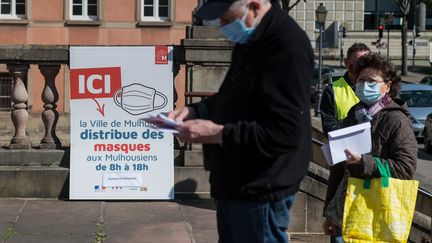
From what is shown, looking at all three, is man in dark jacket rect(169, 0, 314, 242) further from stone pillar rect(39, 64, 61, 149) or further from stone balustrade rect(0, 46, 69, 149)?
stone pillar rect(39, 64, 61, 149)

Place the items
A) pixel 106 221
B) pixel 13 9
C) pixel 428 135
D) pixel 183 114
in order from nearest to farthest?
pixel 183 114
pixel 106 221
pixel 428 135
pixel 13 9

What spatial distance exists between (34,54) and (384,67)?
4585mm

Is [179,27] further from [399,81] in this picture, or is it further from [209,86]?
[399,81]

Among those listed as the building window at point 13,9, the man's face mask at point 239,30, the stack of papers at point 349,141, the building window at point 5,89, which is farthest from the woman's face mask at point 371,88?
the building window at point 13,9

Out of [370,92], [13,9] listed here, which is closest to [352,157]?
[370,92]

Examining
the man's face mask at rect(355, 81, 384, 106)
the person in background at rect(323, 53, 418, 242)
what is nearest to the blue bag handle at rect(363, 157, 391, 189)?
the person in background at rect(323, 53, 418, 242)

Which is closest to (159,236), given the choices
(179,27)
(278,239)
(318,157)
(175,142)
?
(175,142)

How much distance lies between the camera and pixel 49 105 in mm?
8594

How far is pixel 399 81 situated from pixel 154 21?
19722 millimetres

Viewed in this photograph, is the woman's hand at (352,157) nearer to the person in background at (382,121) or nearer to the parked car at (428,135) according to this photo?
the person in background at (382,121)

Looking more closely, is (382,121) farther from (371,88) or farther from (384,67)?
(384,67)

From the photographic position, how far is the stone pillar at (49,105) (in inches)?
333

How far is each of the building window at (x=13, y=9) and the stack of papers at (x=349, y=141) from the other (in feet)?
68.3

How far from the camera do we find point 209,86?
8.45m
